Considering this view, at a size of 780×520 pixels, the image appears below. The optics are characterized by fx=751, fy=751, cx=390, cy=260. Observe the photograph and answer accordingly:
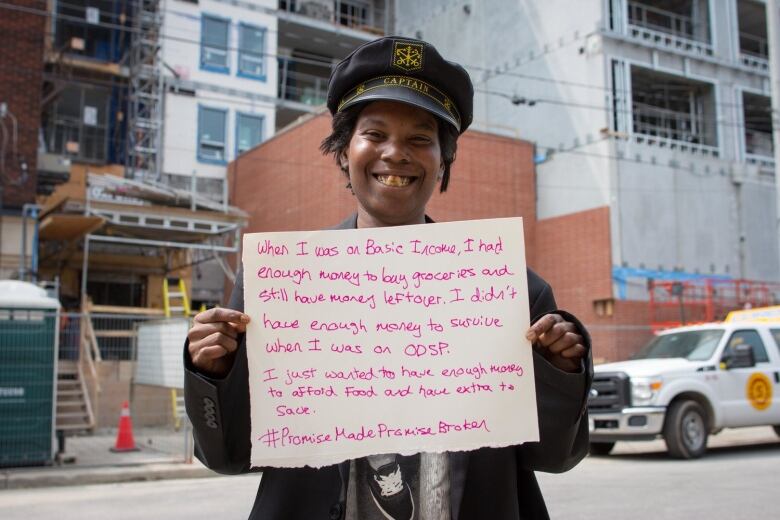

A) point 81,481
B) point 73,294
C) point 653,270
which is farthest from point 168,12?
point 81,481

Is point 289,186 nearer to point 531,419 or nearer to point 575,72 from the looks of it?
point 575,72

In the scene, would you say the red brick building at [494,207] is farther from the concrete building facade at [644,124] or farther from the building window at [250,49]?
the building window at [250,49]

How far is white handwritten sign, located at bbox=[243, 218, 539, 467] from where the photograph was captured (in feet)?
6.06

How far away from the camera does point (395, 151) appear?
78.0 inches

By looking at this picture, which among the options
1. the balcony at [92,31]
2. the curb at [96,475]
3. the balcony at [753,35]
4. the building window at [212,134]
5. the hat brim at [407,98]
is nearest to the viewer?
the hat brim at [407,98]

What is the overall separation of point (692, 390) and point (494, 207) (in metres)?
12.1

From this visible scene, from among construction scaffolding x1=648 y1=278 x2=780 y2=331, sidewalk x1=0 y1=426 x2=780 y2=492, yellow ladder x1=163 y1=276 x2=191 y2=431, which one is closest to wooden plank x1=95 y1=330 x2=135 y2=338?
yellow ladder x1=163 y1=276 x2=191 y2=431

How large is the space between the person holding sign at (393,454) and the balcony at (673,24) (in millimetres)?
23302

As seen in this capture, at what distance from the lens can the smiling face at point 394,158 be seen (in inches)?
78.6

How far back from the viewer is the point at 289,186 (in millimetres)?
22016

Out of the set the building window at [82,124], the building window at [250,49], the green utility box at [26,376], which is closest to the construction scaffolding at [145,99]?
the building window at [82,124]

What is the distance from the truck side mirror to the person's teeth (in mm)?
10337

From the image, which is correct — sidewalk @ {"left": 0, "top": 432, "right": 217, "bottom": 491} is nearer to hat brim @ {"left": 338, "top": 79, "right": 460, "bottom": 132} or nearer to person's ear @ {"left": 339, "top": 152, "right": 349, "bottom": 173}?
person's ear @ {"left": 339, "top": 152, "right": 349, "bottom": 173}

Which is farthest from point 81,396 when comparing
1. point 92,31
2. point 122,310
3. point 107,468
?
point 92,31
